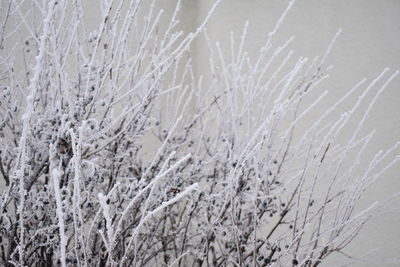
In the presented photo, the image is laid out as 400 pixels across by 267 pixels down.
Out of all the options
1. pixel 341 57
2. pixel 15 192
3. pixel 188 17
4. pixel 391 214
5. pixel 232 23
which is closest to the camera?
pixel 15 192

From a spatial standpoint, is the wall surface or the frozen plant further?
the wall surface

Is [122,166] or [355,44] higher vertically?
[355,44]

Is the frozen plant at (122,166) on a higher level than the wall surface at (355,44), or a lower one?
lower

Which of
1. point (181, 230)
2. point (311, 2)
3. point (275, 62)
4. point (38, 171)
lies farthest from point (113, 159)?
point (311, 2)

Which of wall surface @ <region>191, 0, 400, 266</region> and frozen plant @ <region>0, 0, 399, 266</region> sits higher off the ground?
wall surface @ <region>191, 0, 400, 266</region>

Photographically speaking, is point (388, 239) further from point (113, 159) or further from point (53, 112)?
point (53, 112)

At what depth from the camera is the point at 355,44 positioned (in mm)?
6629

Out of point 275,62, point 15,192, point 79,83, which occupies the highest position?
point 275,62

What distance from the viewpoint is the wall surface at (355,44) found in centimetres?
604

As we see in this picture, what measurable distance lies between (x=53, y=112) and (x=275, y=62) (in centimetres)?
443

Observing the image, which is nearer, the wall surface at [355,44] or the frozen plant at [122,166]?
the frozen plant at [122,166]

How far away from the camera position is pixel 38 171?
292 centimetres

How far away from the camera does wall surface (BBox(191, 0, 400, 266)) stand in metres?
6.04

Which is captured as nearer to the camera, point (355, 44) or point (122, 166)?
point (122, 166)
